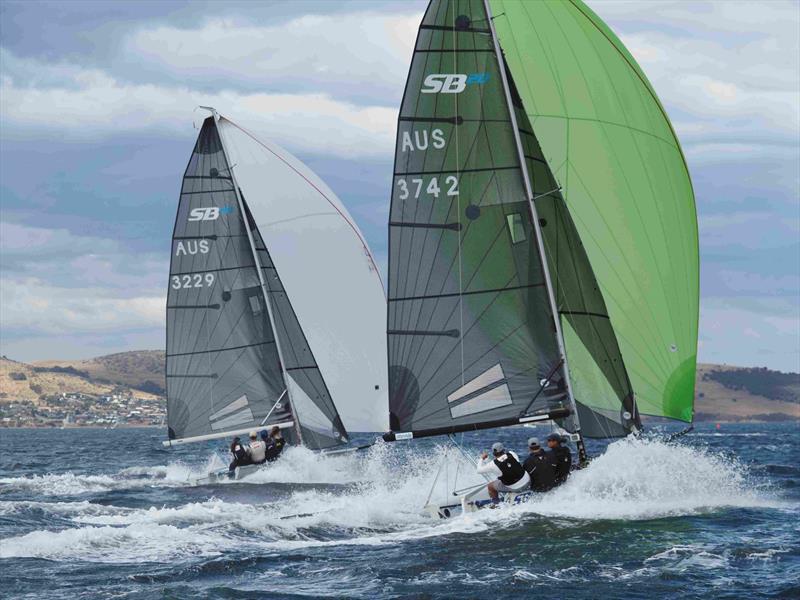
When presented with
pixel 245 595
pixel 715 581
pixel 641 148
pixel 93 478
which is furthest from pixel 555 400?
pixel 93 478

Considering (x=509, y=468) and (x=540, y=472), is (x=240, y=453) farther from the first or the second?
(x=540, y=472)

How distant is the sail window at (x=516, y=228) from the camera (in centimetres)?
2355

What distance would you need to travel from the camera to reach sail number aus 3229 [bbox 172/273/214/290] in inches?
1469

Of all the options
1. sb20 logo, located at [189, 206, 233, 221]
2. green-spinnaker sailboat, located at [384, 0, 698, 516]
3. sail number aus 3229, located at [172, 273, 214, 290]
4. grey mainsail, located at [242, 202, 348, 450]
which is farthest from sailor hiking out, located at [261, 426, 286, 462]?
green-spinnaker sailboat, located at [384, 0, 698, 516]

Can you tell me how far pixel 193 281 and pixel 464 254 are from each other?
15809 millimetres

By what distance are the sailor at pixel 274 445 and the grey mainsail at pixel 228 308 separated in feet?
5.13

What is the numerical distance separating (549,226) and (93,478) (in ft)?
68.1

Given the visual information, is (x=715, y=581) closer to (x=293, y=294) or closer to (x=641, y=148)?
(x=641, y=148)

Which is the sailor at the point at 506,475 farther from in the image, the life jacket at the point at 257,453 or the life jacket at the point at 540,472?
the life jacket at the point at 257,453

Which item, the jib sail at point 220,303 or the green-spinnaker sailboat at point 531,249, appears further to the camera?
the jib sail at point 220,303

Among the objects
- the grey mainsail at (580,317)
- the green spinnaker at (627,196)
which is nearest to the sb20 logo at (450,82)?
the grey mainsail at (580,317)

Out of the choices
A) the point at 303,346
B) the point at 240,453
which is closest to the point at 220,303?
the point at 303,346

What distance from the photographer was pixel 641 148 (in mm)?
24219

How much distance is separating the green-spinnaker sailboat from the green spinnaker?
28 mm
